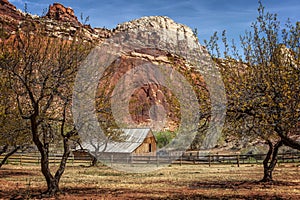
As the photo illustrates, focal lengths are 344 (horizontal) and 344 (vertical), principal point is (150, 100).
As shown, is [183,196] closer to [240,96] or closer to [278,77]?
[240,96]

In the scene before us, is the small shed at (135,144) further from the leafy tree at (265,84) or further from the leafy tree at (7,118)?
the leafy tree at (265,84)

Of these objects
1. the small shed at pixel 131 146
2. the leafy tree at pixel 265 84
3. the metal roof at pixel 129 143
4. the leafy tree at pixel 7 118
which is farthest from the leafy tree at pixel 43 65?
the metal roof at pixel 129 143

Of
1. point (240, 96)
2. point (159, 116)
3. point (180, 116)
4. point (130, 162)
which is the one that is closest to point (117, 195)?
point (180, 116)

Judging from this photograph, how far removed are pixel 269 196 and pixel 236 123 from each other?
3937 mm

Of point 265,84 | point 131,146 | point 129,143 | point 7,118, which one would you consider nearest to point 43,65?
point 7,118

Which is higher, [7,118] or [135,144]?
[7,118]

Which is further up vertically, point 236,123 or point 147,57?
point 147,57

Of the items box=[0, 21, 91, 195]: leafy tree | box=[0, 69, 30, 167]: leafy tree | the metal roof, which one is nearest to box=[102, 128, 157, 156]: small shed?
the metal roof

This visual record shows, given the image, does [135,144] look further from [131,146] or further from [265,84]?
[265,84]

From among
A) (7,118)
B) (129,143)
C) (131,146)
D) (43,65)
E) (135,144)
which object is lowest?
(131,146)

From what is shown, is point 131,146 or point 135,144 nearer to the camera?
point 131,146

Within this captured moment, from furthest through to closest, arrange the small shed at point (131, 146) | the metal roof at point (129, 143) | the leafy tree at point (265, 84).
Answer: the metal roof at point (129, 143), the small shed at point (131, 146), the leafy tree at point (265, 84)

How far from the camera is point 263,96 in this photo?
942 centimetres

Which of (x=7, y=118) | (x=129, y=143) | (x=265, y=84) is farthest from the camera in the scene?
(x=129, y=143)
